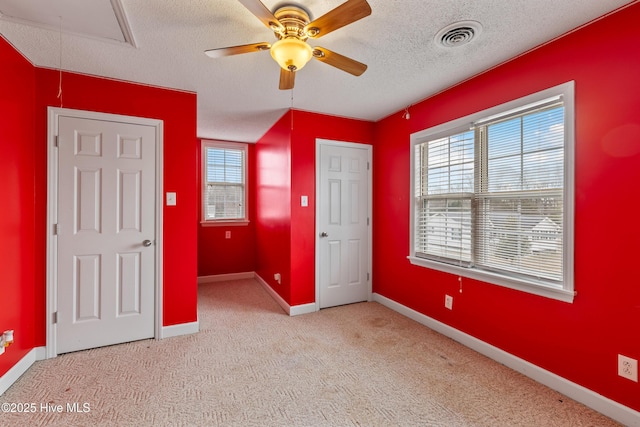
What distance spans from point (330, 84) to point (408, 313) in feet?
8.69

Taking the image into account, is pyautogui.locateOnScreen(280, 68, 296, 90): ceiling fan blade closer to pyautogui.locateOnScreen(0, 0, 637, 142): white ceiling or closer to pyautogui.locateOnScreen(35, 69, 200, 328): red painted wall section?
pyautogui.locateOnScreen(0, 0, 637, 142): white ceiling

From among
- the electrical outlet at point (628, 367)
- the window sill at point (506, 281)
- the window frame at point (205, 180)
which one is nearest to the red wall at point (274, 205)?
the window frame at point (205, 180)

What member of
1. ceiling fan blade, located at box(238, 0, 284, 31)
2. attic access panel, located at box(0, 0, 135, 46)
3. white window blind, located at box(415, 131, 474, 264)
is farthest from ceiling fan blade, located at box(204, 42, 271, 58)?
white window blind, located at box(415, 131, 474, 264)

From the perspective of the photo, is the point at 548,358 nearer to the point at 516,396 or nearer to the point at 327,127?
the point at 516,396

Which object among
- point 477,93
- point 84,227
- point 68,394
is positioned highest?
point 477,93

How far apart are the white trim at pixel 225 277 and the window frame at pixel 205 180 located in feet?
2.90

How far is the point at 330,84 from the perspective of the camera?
276 cm

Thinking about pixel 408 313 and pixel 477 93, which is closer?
pixel 477 93

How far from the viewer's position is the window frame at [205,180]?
485 centimetres

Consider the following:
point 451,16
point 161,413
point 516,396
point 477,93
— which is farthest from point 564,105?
point 161,413

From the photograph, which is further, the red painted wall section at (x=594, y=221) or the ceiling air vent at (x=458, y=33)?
the ceiling air vent at (x=458, y=33)

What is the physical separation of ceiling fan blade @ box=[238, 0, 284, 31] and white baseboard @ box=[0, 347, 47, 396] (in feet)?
9.42

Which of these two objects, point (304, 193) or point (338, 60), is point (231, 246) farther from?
point (338, 60)

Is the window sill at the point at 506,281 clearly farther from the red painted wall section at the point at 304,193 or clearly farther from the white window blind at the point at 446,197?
the red painted wall section at the point at 304,193
